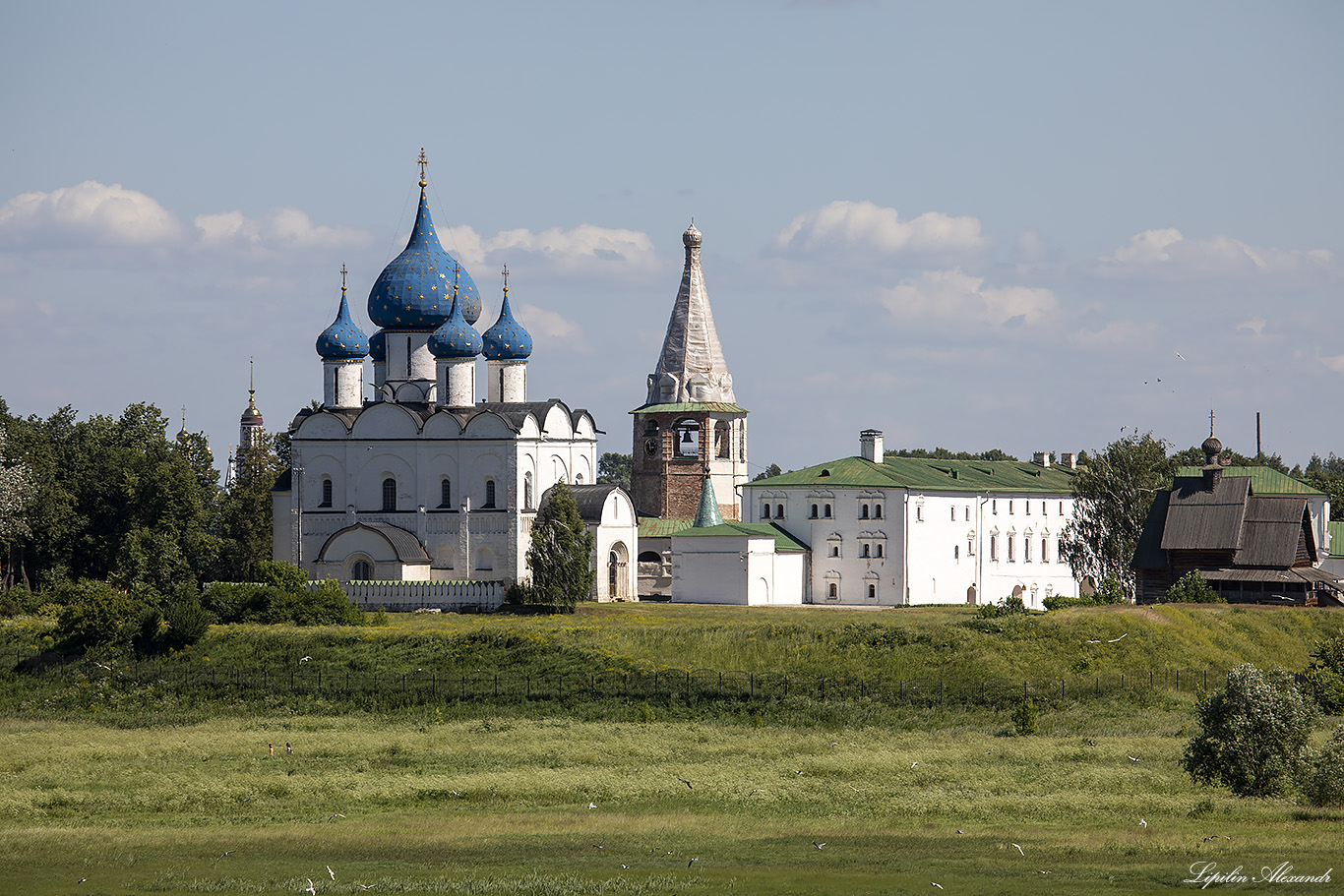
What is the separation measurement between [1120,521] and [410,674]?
30.4 meters

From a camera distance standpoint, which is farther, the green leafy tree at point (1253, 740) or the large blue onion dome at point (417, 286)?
the large blue onion dome at point (417, 286)

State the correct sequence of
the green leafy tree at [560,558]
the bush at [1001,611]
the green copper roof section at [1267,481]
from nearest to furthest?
the bush at [1001,611] < the green leafy tree at [560,558] < the green copper roof section at [1267,481]

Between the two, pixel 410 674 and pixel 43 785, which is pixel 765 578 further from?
pixel 43 785

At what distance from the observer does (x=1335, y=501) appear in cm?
8631

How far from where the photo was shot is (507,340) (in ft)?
218

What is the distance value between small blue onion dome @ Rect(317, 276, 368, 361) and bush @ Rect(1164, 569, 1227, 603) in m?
31.6

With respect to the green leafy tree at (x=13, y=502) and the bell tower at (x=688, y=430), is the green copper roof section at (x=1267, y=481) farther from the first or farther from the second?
the green leafy tree at (x=13, y=502)

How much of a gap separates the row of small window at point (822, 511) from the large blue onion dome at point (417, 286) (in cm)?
1517

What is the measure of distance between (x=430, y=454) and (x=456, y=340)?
4.34 m

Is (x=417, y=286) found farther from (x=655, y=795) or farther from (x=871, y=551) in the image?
(x=655, y=795)

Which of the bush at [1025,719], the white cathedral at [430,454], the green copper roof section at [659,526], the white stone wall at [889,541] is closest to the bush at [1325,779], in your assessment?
the bush at [1025,719]

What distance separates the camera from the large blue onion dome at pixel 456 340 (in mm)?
64250

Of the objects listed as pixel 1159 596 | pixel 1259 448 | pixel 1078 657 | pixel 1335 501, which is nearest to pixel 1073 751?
pixel 1078 657

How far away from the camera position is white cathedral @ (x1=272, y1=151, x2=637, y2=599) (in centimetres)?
6262
